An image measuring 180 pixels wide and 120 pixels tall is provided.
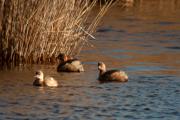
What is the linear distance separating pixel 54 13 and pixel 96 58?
270cm

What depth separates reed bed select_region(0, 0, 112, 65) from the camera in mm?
15039

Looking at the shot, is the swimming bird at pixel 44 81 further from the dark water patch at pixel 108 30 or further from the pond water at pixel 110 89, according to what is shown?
the dark water patch at pixel 108 30

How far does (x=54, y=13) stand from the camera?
1518 cm

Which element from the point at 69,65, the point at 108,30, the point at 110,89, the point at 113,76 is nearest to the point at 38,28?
the point at 69,65

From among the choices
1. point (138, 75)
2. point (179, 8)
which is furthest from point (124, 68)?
point (179, 8)

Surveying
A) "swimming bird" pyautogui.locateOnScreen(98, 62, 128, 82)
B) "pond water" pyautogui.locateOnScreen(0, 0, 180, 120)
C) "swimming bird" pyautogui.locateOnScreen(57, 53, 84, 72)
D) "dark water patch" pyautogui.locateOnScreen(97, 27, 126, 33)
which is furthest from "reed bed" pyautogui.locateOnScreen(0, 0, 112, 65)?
"dark water patch" pyautogui.locateOnScreen(97, 27, 126, 33)

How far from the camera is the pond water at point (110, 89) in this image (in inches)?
438

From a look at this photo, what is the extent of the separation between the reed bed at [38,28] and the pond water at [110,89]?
37 centimetres

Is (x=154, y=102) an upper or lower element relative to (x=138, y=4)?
lower

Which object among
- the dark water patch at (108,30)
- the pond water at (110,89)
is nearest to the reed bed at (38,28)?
the pond water at (110,89)

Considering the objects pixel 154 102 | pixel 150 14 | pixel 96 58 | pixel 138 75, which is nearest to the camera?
pixel 154 102

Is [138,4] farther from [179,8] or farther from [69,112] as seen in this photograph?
[69,112]

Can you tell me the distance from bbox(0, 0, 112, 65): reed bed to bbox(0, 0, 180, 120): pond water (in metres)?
0.37

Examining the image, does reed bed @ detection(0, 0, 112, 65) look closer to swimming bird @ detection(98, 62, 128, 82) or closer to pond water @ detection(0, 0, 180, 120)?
pond water @ detection(0, 0, 180, 120)
